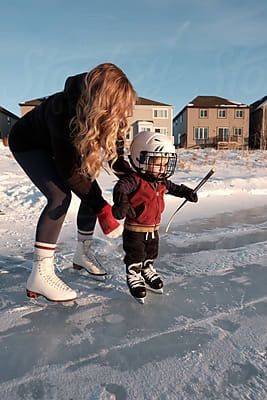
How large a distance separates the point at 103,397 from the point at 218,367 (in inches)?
19.4

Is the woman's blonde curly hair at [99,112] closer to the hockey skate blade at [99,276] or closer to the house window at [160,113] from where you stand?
the hockey skate blade at [99,276]

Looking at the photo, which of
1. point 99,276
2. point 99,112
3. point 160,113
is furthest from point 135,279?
point 160,113

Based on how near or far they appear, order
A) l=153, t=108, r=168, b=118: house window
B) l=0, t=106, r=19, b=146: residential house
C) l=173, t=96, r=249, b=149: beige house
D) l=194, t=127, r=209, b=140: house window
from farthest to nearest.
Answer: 1. l=194, t=127, r=209, b=140: house window
2. l=173, t=96, r=249, b=149: beige house
3. l=153, t=108, r=168, b=118: house window
4. l=0, t=106, r=19, b=146: residential house

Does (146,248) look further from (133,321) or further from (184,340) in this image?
(184,340)

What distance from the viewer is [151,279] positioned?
2.33 metres

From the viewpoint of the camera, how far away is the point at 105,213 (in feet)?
6.95

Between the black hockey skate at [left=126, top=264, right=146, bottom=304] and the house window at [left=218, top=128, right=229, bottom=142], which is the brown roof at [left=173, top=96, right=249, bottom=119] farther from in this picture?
the black hockey skate at [left=126, top=264, right=146, bottom=304]

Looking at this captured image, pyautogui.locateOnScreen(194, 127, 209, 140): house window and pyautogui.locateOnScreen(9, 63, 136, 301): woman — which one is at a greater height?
pyautogui.locateOnScreen(194, 127, 209, 140): house window

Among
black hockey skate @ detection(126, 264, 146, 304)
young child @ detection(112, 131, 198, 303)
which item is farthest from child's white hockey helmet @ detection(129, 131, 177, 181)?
black hockey skate @ detection(126, 264, 146, 304)

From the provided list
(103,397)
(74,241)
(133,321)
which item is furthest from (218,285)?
(74,241)

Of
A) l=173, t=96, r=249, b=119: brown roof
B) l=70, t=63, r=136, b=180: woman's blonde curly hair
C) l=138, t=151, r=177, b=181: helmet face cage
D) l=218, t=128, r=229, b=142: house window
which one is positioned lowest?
l=138, t=151, r=177, b=181: helmet face cage

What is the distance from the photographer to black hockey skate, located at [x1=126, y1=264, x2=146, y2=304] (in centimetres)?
217

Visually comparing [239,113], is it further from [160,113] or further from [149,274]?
[149,274]

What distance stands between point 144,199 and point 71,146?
0.56 meters
